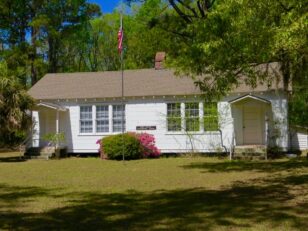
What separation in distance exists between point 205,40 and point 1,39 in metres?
34.5

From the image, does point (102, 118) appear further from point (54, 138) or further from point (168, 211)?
point (168, 211)

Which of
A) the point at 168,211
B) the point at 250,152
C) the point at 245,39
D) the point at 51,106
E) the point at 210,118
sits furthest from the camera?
the point at 51,106

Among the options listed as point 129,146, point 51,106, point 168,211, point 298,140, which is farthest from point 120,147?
point 168,211

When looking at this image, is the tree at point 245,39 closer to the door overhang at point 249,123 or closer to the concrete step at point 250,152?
the concrete step at point 250,152

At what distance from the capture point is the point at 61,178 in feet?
56.2

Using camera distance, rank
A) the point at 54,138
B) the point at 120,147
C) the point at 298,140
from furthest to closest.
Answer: the point at 54,138 < the point at 298,140 < the point at 120,147

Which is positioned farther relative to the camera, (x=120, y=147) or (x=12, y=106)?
(x=12, y=106)

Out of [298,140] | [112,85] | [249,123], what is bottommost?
[298,140]

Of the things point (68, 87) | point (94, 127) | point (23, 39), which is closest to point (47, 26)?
point (23, 39)

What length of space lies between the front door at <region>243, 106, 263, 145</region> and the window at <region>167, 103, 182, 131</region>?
347 centimetres

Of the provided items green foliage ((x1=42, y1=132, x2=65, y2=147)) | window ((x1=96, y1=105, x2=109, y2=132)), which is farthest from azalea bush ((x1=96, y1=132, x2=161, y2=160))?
green foliage ((x1=42, y1=132, x2=65, y2=147))

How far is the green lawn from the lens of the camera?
9031 mm

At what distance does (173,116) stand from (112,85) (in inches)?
184

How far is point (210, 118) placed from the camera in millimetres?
26531
